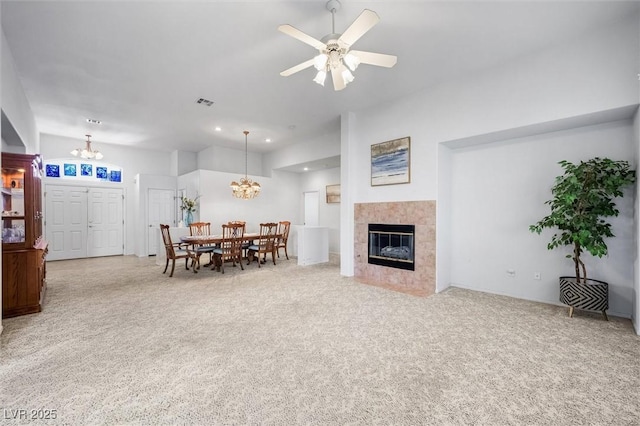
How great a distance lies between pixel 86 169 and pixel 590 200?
1038cm

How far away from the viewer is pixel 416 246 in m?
4.43

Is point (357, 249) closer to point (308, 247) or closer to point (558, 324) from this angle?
point (308, 247)

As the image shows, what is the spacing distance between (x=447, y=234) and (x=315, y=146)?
397 centimetres

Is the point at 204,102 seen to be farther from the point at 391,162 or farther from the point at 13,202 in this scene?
the point at 391,162

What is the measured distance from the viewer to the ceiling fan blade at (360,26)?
2.06 meters

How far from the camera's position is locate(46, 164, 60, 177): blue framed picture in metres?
7.12

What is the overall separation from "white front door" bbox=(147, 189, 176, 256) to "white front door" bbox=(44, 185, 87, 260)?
1505 millimetres

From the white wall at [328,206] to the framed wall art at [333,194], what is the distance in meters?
0.11

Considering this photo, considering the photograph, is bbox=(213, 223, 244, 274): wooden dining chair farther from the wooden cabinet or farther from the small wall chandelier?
the small wall chandelier

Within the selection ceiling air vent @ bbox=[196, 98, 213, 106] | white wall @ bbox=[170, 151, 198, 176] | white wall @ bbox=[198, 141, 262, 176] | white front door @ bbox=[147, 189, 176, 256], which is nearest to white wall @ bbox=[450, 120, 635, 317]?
ceiling air vent @ bbox=[196, 98, 213, 106]

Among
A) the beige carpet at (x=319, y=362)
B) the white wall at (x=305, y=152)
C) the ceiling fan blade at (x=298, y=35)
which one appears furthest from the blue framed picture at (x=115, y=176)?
the ceiling fan blade at (x=298, y=35)

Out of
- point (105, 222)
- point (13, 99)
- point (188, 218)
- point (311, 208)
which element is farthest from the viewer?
point (311, 208)

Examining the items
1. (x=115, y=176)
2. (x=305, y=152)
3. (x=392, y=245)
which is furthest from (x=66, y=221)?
(x=392, y=245)

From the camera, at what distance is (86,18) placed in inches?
109
